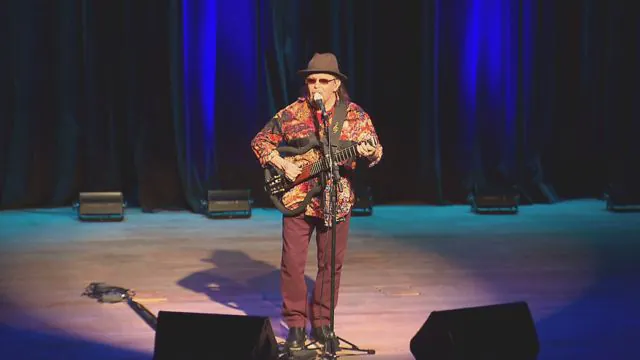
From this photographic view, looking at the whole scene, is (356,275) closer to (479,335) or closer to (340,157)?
(340,157)

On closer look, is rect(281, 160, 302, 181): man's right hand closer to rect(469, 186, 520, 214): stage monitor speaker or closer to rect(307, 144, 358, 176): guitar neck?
rect(307, 144, 358, 176): guitar neck

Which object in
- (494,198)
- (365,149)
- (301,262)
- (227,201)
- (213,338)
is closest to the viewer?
(213,338)

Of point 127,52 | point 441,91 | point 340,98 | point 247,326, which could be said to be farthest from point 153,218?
point 247,326

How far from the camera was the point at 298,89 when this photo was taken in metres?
10.2

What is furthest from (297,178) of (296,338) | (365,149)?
(296,338)

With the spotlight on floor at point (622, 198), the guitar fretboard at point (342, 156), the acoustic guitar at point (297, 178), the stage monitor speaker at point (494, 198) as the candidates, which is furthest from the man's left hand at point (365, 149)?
the spotlight on floor at point (622, 198)

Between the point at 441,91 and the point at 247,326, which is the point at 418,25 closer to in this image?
the point at 441,91

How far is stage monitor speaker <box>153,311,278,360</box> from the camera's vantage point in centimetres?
366

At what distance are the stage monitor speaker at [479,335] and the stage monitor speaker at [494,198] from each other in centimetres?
603

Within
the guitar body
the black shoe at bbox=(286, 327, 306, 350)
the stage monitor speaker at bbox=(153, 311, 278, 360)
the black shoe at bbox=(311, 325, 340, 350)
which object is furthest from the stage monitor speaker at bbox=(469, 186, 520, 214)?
the stage monitor speaker at bbox=(153, 311, 278, 360)

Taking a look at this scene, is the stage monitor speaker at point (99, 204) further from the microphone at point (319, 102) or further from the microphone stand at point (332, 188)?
the microphone at point (319, 102)

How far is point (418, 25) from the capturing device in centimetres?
1058

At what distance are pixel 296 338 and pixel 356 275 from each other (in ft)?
6.52

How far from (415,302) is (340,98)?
6.01 feet
